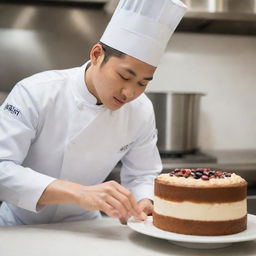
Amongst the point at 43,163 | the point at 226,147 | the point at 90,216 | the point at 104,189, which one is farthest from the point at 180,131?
the point at 104,189

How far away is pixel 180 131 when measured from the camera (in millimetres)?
2566

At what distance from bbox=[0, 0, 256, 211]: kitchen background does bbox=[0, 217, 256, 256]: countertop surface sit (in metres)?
1.39

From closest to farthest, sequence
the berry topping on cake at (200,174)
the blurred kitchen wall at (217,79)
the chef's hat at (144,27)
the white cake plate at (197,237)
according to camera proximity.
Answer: the white cake plate at (197,237) → the berry topping on cake at (200,174) → the chef's hat at (144,27) → the blurred kitchen wall at (217,79)

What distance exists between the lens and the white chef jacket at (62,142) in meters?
1.39

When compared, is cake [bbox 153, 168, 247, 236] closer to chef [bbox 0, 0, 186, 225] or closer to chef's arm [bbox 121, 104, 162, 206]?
chef [bbox 0, 0, 186, 225]

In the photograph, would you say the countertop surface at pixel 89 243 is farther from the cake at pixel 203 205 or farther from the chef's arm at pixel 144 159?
the chef's arm at pixel 144 159

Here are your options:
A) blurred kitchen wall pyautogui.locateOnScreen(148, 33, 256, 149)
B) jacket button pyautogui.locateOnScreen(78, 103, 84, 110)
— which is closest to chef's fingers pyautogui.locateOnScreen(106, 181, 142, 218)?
jacket button pyautogui.locateOnScreen(78, 103, 84, 110)

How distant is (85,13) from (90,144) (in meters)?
1.61

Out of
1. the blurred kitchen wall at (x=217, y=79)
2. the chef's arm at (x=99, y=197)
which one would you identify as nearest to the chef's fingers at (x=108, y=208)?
the chef's arm at (x=99, y=197)

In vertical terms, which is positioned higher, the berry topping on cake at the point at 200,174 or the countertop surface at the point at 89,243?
the berry topping on cake at the point at 200,174

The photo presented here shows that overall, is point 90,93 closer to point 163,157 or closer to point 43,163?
point 43,163

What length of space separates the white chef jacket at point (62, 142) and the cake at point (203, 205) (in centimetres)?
38

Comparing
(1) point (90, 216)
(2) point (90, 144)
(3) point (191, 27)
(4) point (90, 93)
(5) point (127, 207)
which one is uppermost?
(3) point (191, 27)

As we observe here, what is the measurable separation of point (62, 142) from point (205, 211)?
591mm
